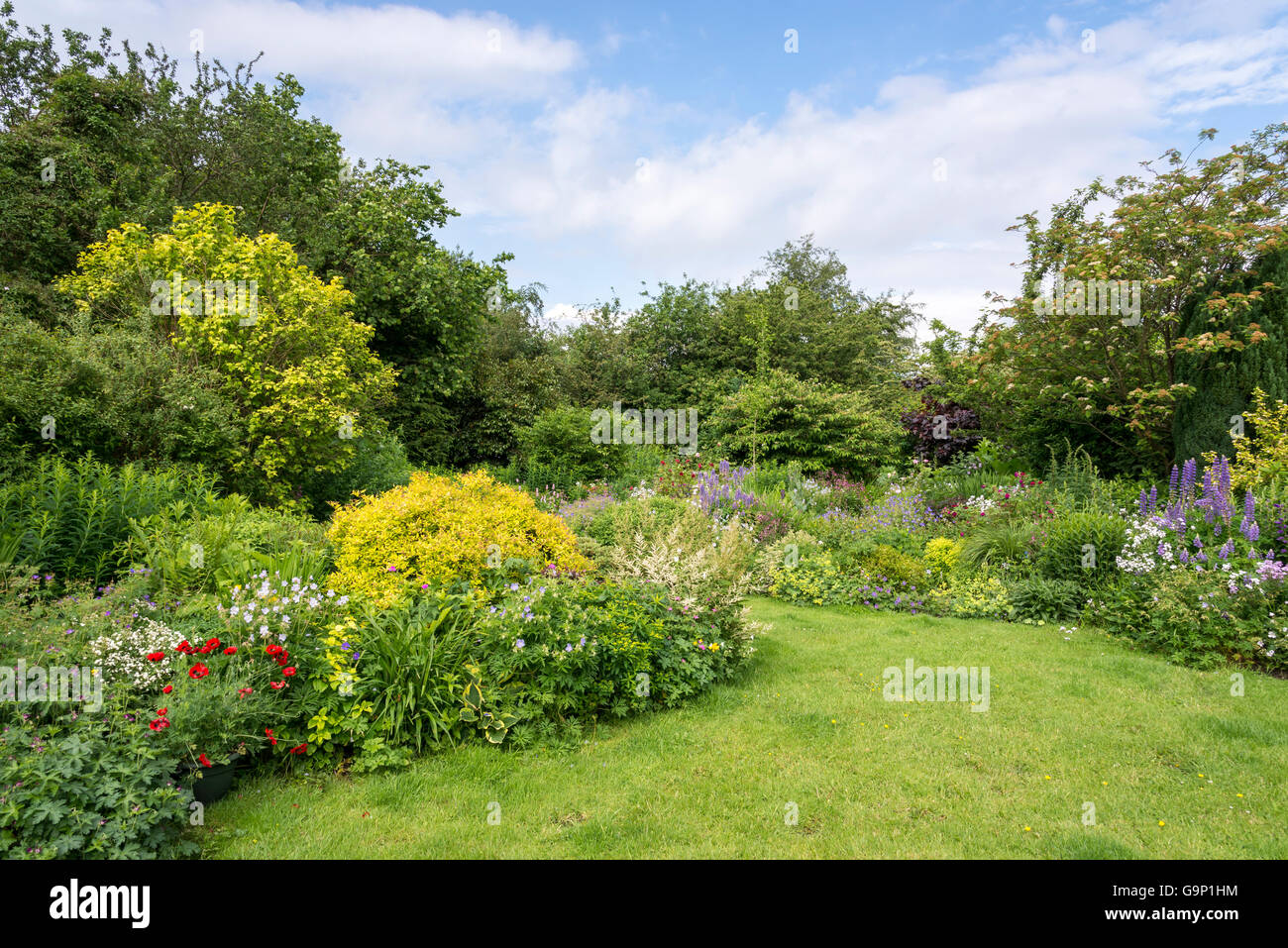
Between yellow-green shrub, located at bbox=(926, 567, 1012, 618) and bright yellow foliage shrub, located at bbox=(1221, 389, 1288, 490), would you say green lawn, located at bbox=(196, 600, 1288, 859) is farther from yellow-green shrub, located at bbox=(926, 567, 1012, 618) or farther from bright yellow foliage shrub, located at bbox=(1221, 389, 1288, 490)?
bright yellow foliage shrub, located at bbox=(1221, 389, 1288, 490)

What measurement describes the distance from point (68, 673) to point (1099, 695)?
6.32m

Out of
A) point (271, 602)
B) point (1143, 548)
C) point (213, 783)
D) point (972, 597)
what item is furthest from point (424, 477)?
point (1143, 548)

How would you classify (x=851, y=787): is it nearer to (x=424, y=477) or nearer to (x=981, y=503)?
(x=424, y=477)

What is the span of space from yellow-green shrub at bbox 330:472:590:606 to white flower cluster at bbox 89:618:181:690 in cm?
122

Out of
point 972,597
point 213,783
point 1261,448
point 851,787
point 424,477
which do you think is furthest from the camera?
point 1261,448

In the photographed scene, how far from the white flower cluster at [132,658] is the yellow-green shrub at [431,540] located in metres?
1.22

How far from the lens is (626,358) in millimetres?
20688

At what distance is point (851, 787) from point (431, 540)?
3.33 metres

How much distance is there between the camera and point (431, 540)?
5.11 meters

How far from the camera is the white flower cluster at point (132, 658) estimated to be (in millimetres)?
3375

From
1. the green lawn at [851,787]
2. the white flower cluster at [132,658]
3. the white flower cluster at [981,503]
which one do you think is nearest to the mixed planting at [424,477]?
the white flower cluster at [132,658]
